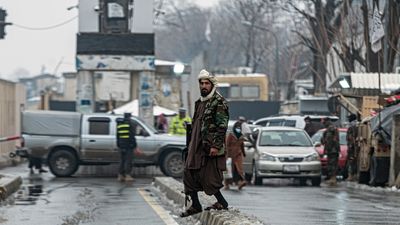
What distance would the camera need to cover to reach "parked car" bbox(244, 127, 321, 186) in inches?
1001

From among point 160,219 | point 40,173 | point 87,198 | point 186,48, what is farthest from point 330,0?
point 186,48

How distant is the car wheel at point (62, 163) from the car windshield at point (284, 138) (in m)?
5.67

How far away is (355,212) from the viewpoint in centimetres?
1603

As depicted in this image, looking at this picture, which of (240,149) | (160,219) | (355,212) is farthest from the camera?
(240,149)

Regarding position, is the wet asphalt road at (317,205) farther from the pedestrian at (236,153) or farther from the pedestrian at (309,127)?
the pedestrian at (309,127)

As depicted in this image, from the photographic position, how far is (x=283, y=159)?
83.7 feet

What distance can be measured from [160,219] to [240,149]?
8217 mm

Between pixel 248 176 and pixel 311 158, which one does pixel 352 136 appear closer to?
pixel 311 158

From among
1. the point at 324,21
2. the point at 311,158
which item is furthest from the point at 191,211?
the point at 324,21

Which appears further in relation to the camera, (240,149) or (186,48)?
(186,48)

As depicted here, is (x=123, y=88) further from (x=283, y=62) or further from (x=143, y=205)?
(x=283, y=62)

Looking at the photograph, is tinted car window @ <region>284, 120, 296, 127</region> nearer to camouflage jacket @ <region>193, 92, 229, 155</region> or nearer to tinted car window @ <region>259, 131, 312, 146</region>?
tinted car window @ <region>259, 131, 312, 146</region>

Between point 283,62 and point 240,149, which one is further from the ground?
point 283,62

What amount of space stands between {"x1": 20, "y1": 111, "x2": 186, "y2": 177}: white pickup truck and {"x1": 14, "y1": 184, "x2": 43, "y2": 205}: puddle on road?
447cm
